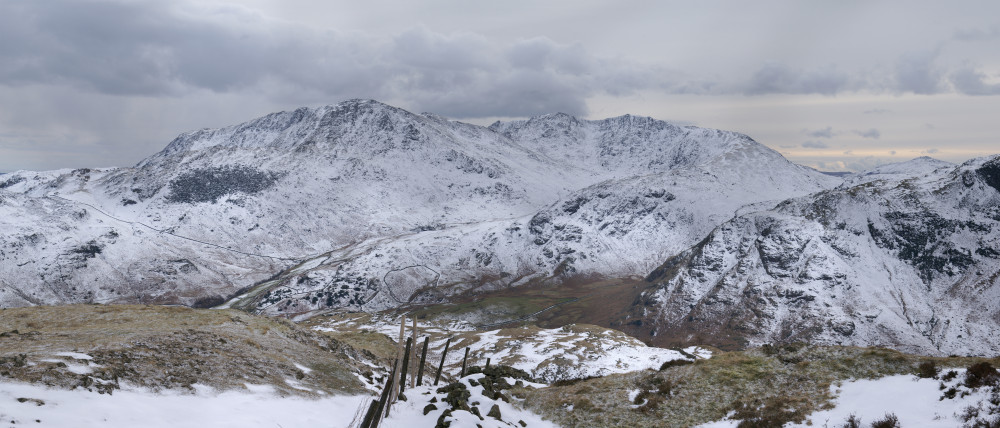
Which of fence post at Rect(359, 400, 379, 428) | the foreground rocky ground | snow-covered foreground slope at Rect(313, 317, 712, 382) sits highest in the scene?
fence post at Rect(359, 400, 379, 428)

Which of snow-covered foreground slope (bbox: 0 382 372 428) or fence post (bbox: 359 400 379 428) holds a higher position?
fence post (bbox: 359 400 379 428)

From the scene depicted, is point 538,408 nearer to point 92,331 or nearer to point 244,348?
point 244,348

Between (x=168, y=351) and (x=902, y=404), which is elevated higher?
(x=168, y=351)

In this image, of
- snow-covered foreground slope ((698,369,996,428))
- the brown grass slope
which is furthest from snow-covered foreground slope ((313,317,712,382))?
snow-covered foreground slope ((698,369,996,428))

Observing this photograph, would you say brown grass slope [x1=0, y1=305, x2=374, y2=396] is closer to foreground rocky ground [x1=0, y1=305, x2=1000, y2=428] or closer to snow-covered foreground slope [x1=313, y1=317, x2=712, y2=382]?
foreground rocky ground [x1=0, y1=305, x2=1000, y2=428]

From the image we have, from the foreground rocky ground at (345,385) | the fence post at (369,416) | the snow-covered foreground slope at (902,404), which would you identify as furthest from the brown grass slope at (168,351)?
the snow-covered foreground slope at (902,404)

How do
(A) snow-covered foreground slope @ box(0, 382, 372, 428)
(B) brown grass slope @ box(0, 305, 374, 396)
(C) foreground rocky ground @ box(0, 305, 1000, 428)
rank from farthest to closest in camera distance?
(B) brown grass slope @ box(0, 305, 374, 396) < (C) foreground rocky ground @ box(0, 305, 1000, 428) < (A) snow-covered foreground slope @ box(0, 382, 372, 428)

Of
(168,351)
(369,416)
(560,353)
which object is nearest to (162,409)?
(168,351)

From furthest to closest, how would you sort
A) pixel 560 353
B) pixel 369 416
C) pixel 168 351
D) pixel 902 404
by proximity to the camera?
pixel 560 353 < pixel 168 351 < pixel 902 404 < pixel 369 416

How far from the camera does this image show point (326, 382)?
129 feet

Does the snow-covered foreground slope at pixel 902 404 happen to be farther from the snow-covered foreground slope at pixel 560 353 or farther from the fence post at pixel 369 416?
the snow-covered foreground slope at pixel 560 353

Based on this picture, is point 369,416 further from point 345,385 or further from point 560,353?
point 560,353

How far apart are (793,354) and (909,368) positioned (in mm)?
7998

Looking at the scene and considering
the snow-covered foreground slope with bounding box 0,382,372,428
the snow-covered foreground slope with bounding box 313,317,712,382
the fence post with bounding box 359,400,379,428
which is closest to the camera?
the fence post with bounding box 359,400,379,428
